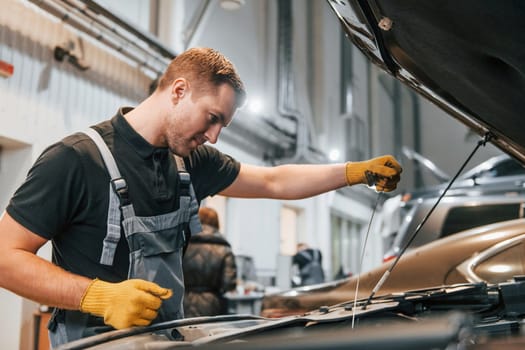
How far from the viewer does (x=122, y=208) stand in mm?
1498

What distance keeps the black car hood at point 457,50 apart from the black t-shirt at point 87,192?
698mm

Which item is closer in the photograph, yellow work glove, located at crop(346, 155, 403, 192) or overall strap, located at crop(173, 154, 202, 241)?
overall strap, located at crop(173, 154, 202, 241)

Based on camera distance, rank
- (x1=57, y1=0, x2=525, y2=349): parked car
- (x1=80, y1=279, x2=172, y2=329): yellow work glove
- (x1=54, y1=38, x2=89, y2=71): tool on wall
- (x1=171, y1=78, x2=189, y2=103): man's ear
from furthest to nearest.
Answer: (x1=54, y1=38, x2=89, y2=71): tool on wall → (x1=171, y1=78, x2=189, y2=103): man's ear → (x1=80, y1=279, x2=172, y2=329): yellow work glove → (x1=57, y1=0, x2=525, y2=349): parked car

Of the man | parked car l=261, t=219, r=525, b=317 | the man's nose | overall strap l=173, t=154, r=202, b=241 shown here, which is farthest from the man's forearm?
parked car l=261, t=219, r=525, b=317

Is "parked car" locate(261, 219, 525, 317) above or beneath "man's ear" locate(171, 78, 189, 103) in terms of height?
beneath

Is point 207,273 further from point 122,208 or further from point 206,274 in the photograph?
point 122,208

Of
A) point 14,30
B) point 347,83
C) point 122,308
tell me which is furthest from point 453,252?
point 347,83

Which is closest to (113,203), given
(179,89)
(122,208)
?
(122,208)

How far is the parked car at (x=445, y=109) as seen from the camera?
77 centimetres

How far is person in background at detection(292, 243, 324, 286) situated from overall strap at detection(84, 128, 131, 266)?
5.29 meters

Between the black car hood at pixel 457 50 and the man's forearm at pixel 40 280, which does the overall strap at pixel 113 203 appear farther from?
the black car hood at pixel 457 50

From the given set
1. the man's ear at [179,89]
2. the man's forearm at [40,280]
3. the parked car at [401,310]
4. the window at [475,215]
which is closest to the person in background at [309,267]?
the window at [475,215]

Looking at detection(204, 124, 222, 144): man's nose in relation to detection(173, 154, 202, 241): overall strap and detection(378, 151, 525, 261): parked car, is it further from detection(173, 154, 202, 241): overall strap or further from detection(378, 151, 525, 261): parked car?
detection(378, 151, 525, 261): parked car

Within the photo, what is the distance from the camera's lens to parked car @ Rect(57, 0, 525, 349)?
0.77m
